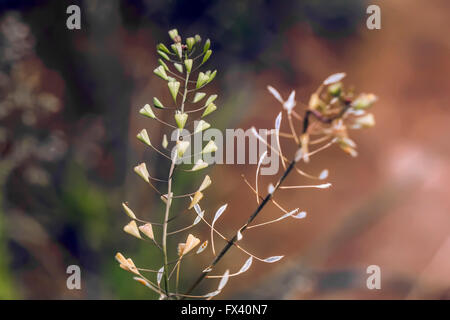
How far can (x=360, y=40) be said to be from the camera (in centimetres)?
62

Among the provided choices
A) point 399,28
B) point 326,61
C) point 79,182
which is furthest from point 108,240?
point 399,28

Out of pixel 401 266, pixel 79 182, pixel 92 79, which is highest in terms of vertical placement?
pixel 92 79

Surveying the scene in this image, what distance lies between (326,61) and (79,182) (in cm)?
44

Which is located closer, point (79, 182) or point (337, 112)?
point (337, 112)

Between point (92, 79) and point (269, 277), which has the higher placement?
point (92, 79)

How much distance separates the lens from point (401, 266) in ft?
2.04

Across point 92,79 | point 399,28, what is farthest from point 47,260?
point 399,28

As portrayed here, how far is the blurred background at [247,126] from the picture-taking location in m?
0.56

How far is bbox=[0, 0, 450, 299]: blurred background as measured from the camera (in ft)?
1.83

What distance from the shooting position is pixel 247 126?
2.06 feet
